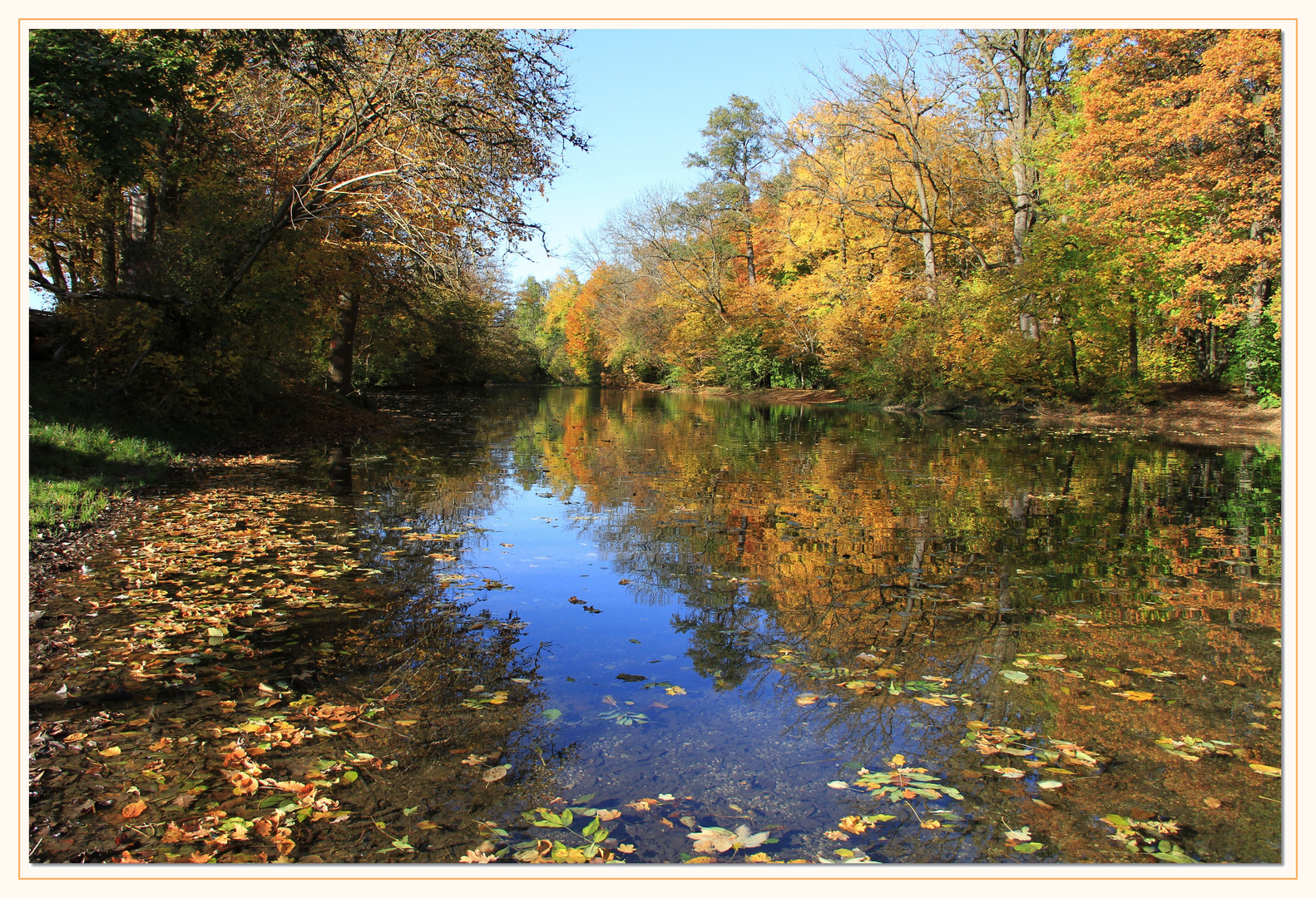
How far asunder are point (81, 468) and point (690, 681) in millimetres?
8910

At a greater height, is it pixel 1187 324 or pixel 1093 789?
pixel 1187 324

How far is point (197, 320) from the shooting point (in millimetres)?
13789

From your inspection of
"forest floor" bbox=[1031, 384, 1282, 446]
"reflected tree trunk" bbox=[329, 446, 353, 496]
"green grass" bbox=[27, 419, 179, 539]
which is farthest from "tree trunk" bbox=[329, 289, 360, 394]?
"forest floor" bbox=[1031, 384, 1282, 446]

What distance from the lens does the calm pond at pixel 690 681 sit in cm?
286

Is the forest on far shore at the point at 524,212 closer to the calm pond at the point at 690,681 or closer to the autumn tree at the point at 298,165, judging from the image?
the autumn tree at the point at 298,165

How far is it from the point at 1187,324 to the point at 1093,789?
78.4ft

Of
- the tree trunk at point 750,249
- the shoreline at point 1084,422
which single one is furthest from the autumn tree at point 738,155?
the shoreline at point 1084,422

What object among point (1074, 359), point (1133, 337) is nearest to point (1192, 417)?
point (1133, 337)

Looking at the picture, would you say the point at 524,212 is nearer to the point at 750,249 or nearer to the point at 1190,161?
the point at 1190,161

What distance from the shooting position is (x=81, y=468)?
9.36 metres

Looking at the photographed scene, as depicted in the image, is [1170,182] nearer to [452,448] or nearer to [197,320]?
[452,448]

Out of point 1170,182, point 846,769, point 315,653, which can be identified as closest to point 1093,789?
point 846,769

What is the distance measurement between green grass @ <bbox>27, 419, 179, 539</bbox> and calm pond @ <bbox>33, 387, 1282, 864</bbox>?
68cm

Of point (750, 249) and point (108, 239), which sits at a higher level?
point (750, 249)
